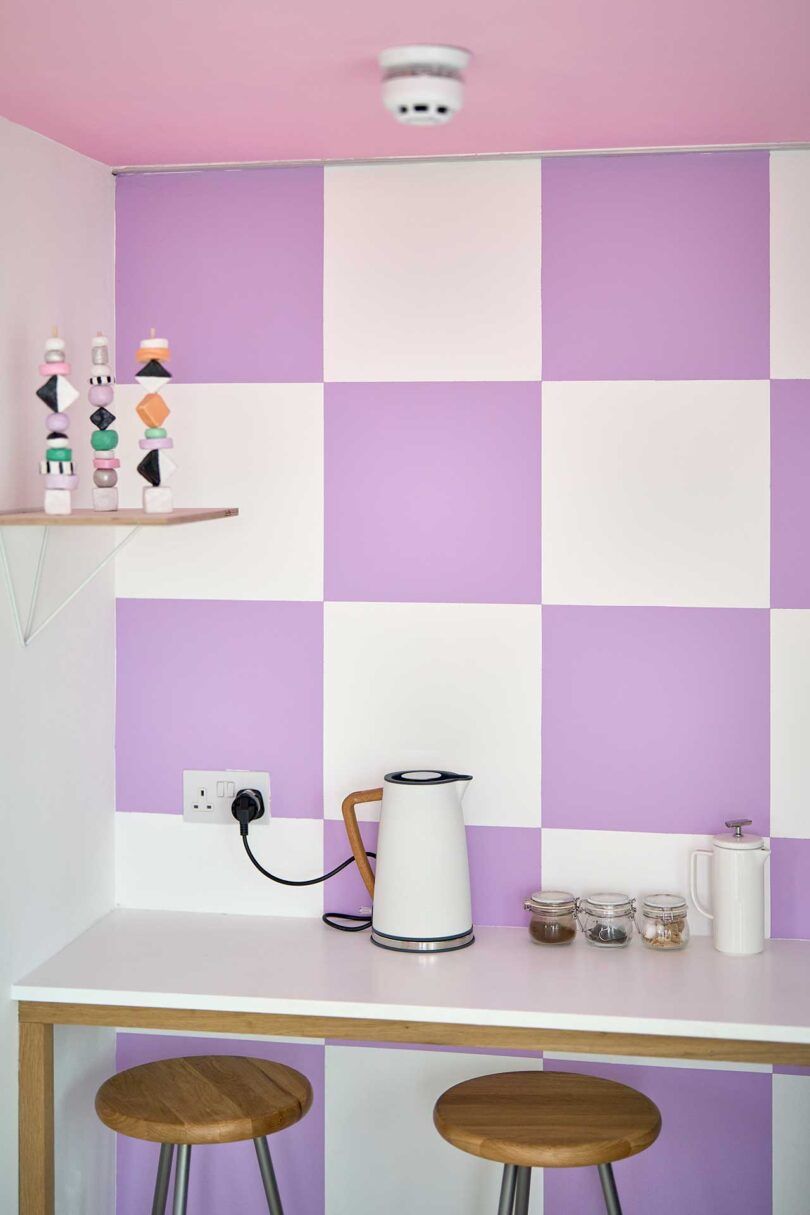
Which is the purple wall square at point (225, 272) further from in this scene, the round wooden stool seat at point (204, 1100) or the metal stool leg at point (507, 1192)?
the metal stool leg at point (507, 1192)

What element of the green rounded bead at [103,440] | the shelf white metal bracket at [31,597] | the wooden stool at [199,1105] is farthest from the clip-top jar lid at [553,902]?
the green rounded bead at [103,440]

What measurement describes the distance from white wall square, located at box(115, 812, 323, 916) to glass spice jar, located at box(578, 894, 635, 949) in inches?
18.3

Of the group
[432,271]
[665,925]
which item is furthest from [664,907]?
[432,271]

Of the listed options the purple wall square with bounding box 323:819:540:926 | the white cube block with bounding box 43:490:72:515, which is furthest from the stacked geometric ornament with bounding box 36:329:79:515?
the purple wall square with bounding box 323:819:540:926

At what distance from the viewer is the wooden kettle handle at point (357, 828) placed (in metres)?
2.12

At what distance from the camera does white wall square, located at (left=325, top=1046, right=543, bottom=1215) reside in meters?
2.26

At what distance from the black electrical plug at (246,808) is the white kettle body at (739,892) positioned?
29.2 inches

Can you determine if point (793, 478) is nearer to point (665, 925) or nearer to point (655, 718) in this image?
point (655, 718)

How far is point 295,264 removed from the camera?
2244 millimetres

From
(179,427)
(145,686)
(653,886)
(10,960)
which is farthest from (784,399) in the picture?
(10,960)

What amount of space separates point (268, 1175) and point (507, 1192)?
36 cm

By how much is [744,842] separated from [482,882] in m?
0.43

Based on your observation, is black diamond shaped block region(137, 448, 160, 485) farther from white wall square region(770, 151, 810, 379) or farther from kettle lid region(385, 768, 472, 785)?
white wall square region(770, 151, 810, 379)

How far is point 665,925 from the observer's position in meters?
2.08
